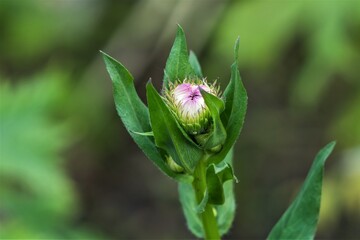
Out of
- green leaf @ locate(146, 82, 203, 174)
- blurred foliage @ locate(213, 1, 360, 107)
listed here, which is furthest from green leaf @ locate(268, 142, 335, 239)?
blurred foliage @ locate(213, 1, 360, 107)

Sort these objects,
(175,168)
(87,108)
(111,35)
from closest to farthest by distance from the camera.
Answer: (175,168) → (87,108) → (111,35)

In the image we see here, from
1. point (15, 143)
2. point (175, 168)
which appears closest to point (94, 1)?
point (15, 143)

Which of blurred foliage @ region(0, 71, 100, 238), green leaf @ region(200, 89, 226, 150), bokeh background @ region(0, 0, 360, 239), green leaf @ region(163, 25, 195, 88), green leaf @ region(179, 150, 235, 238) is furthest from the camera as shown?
bokeh background @ region(0, 0, 360, 239)

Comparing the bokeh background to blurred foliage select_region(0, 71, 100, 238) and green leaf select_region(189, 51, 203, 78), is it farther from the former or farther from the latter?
green leaf select_region(189, 51, 203, 78)

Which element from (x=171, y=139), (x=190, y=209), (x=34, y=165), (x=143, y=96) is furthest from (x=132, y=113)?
(x=143, y=96)

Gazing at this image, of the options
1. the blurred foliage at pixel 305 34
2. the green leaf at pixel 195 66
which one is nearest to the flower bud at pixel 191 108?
the green leaf at pixel 195 66

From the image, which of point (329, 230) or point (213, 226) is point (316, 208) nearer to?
point (213, 226)
